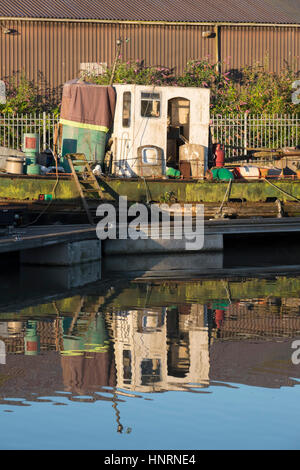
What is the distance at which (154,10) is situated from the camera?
3238 centimetres

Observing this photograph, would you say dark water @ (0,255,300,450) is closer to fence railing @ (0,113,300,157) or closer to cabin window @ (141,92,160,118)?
cabin window @ (141,92,160,118)

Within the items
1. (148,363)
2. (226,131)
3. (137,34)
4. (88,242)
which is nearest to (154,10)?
(137,34)

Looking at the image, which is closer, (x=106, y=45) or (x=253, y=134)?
(x=253, y=134)

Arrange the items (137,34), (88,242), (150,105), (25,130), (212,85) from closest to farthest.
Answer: (88,242) < (150,105) < (25,130) < (137,34) < (212,85)

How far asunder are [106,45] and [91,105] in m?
10.9

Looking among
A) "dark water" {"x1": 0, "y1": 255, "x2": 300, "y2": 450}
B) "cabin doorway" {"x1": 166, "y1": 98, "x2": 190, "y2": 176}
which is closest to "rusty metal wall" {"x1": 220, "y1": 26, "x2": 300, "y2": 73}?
"cabin doorway" {"x1": 166, "y1": 98, "x2": 190, "y2": 176}

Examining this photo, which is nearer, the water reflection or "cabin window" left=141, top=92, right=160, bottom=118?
the water reflection

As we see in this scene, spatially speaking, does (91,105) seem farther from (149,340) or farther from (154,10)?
(154,10)

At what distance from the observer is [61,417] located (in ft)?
28.8

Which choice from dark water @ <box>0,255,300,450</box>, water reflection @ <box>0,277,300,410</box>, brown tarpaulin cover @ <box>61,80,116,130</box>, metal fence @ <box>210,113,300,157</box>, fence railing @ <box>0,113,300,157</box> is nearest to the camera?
dark water @ <box>0,255,300,450</box>

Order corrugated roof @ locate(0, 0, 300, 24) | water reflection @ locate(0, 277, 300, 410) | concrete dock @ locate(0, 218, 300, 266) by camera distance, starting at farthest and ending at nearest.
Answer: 1. corrugated roof @ locate(0, 0, 300, 24)
2. concrete dock @ locate(0, 218, 300, 266)
3. water reflection @ locate(0, 277, 300, 410)

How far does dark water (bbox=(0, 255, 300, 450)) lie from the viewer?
8.45 meters

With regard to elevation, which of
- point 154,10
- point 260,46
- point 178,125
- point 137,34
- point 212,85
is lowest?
point 178,125
